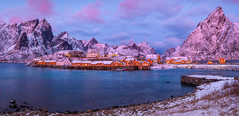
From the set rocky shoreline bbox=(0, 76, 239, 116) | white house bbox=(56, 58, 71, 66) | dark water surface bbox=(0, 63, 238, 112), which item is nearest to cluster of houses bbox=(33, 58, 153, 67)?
white house bbox=(56, 58, 71, 66)

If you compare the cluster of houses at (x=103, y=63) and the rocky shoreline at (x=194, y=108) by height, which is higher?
the cluster of houses at (x=103, y=63)

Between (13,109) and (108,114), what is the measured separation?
11645mm

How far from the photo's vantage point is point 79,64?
95.5m

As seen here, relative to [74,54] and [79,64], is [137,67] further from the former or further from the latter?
[74,54]

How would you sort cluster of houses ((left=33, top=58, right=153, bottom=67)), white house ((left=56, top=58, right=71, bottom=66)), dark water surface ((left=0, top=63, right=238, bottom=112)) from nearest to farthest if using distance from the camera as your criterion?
dark water surface ((left=0, top=63, right=238, bottom=112)), cluster of houses ((left=33, top=58, right=153, bottom=67)), white house ((left=56, top=58, right=71, bottom=66))

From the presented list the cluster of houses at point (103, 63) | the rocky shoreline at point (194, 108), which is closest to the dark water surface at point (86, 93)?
the rocky shoreline at point (194, 108)

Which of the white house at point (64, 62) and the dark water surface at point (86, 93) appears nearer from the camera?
the dark water surface at point (86, 93)

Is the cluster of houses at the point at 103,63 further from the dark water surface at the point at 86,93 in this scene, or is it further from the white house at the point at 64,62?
the dark water surface at the point at 86,93

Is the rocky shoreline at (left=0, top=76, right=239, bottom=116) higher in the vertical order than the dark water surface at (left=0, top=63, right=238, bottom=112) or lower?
higher

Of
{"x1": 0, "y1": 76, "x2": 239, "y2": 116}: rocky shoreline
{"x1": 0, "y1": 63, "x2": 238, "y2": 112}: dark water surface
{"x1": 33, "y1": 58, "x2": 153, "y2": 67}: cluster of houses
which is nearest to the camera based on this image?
{"x1": 0, "y1": 76, "x2": 239, "y2": 116}: rocky shoreline

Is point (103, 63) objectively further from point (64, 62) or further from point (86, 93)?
point (86, 93)

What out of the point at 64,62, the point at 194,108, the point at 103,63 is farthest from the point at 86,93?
the point at 64,62

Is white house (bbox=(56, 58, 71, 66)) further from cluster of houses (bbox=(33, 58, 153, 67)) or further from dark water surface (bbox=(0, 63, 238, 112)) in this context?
dark water surface (bbox=(0, 63, 238, 112))

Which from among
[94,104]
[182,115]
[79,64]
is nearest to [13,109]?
[94,104]
